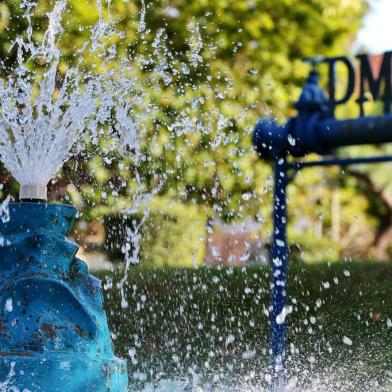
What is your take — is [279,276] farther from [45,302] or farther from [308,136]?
[45,302]

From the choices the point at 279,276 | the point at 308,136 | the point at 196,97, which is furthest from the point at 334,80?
the point at 196,97

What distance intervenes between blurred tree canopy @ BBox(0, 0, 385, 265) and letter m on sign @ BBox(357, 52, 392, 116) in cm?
149

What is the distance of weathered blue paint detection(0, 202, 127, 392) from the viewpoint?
371cm

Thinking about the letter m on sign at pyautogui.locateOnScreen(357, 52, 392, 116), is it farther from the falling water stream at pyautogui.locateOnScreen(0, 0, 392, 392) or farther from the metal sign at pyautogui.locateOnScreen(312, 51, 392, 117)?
the falling water stream at pyautogui.locateOnScreen(0, 0, 392, 392)

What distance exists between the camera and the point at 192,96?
33.1ft

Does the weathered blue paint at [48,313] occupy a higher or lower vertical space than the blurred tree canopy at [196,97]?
lower

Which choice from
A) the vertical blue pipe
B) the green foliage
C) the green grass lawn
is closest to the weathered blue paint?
the vertical blue pipe

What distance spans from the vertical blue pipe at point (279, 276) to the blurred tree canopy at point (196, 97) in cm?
108

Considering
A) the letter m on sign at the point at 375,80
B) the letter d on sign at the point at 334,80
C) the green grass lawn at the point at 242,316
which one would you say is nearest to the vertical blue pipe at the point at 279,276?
the letter d on sign at the point at 334,80

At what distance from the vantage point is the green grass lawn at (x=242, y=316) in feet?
23.5

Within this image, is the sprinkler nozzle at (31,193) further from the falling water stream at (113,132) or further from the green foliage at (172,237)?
the green foliage at (172,237)

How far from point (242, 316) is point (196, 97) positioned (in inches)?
→ 117

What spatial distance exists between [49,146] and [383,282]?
13.4 feet

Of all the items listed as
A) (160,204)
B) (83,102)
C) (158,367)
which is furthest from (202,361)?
(160,204)
